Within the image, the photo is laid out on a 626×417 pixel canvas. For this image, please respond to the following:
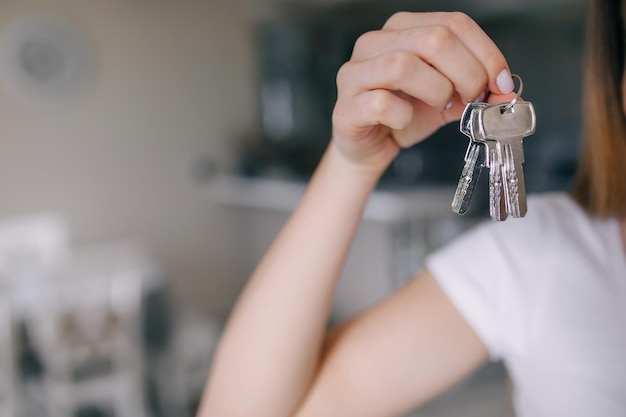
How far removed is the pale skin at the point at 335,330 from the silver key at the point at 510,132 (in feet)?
0.32

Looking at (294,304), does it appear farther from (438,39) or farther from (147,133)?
(147,133)

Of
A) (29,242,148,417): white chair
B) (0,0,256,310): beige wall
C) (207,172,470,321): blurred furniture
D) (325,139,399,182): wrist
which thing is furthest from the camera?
(0,0,256,310): beige wall

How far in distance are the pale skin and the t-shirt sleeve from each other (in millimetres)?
11

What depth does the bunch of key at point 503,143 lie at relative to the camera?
0.24m

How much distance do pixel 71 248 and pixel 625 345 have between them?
243 cm

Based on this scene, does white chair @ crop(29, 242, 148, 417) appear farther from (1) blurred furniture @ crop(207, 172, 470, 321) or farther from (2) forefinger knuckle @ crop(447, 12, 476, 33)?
(2) forefinger knuckle @ crop(447, 12, 476, 33)

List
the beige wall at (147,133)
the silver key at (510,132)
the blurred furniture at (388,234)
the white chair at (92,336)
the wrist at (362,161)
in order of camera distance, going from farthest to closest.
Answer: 1. the beige wall at (147,133)
2. the blurred furniture at (388,234)
3. the white chair at (92,336)
4. the wrist at (362,161)
5. the silver key at (510,132)

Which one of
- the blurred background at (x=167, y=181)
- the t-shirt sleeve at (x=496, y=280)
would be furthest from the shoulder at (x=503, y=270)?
the blurred background at (x=167, y=181)

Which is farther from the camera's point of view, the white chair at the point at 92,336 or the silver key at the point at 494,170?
the white chair at the point at 92,336

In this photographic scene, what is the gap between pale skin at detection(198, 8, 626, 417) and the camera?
41 cm

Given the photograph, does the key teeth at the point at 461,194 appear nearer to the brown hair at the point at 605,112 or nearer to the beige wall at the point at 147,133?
the brown hair at the point at 605,112

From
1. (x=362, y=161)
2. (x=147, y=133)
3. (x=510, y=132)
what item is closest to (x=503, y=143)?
(x=510, y=132)

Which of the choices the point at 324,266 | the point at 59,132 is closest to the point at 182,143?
the point at 59,132

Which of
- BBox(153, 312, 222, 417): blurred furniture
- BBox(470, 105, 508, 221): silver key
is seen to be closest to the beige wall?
BBox(153, 312, 222, 417): blurred furniture
